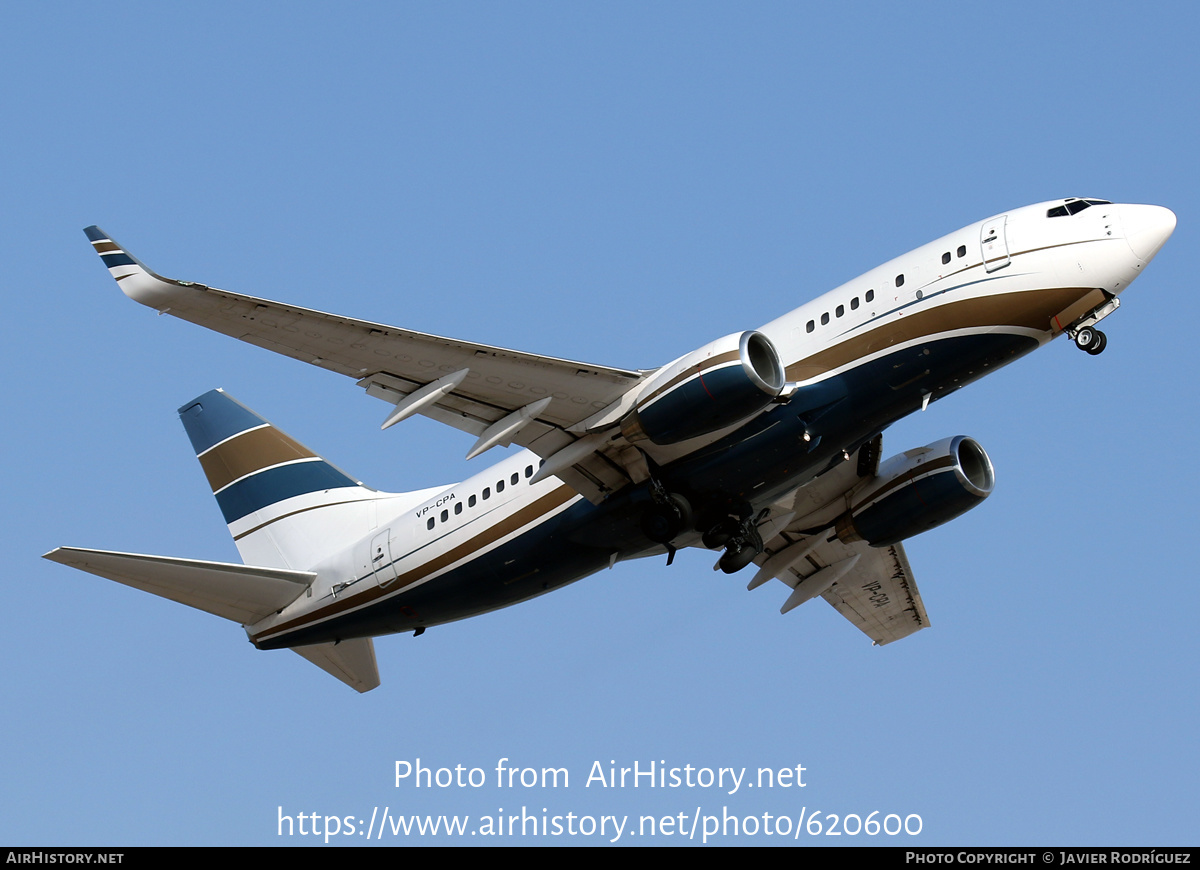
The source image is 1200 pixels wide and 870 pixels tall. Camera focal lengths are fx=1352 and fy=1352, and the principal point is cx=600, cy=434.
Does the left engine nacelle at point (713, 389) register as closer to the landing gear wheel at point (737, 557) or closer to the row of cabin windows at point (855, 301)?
the row of cabin windows at point (855, 301)

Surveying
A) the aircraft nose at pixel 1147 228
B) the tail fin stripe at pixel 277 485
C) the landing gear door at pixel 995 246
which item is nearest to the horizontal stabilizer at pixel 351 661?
the tail fin stripe at pixel 277 485

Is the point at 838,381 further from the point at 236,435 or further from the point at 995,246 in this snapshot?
the point at 236,435

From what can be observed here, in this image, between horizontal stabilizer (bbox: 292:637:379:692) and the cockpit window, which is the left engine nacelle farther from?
horizontal stabilizer (bbox: 292:637:379:692)

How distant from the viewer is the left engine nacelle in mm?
25422

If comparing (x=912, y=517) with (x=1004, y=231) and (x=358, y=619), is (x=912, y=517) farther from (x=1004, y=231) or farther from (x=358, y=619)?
(x=358, y=619)

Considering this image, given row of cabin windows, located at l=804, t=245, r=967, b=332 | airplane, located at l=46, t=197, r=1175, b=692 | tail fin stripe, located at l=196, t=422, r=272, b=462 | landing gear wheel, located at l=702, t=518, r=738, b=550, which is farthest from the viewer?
tail fin stripe, located at l=196, t=422, r=272, b=462

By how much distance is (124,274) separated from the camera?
23.6 meters

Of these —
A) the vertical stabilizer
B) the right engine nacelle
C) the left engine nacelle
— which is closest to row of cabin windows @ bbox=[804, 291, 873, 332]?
the left engine nacelle

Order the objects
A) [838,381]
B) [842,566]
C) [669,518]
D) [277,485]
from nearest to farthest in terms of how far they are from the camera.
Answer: [838,381] < [669,518] < [842,566] < [277,485]

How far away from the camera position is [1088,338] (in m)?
26.8

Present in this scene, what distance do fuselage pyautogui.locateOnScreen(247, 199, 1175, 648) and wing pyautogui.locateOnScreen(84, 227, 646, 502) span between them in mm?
1394

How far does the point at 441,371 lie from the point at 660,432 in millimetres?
4414

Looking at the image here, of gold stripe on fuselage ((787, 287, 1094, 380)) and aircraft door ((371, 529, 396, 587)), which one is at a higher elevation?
gold stripe on fuselage ((787, 287, 1094, 380))

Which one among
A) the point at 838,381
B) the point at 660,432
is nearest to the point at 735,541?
the point at 660,432
